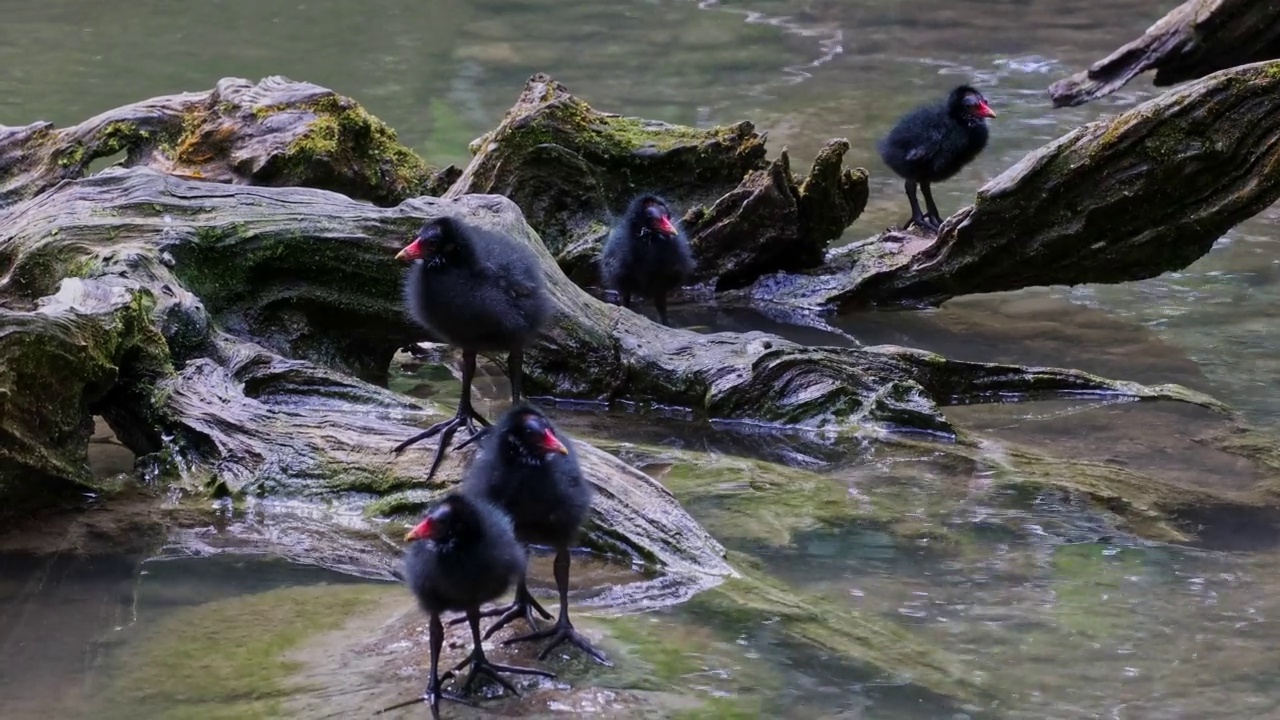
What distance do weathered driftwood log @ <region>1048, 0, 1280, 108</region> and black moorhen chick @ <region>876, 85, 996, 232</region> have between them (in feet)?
3.25

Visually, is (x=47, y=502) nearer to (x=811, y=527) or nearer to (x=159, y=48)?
(x=811, y=527)

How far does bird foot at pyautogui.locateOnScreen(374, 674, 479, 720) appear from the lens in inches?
159

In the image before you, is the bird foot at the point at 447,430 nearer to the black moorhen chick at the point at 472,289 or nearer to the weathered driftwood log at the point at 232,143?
the black moorhen chick at the point at 472,289

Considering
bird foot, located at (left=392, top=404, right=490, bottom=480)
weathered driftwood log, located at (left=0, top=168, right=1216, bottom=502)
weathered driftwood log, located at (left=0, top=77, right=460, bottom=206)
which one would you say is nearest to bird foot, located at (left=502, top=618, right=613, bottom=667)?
bird foot, located at (left=392, top=404, right=490, bottom=480)

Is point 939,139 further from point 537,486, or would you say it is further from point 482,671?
point 482,671

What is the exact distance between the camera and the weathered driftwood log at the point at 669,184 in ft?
28.9

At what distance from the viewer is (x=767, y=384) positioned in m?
7.33

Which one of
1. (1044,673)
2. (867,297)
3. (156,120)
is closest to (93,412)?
(156,120)

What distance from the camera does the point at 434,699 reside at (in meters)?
4.06

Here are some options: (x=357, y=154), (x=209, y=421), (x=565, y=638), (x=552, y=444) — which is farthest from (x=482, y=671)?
(x=357, y=154)

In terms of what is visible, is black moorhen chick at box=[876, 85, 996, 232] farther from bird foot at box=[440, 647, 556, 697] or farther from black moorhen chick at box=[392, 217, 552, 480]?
bird foot at box=[440, 647, 556, 697]

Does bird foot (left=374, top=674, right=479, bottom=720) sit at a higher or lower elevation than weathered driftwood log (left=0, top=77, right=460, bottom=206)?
lower

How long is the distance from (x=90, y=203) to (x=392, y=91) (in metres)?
8.12

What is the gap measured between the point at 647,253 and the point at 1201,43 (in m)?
3.78
